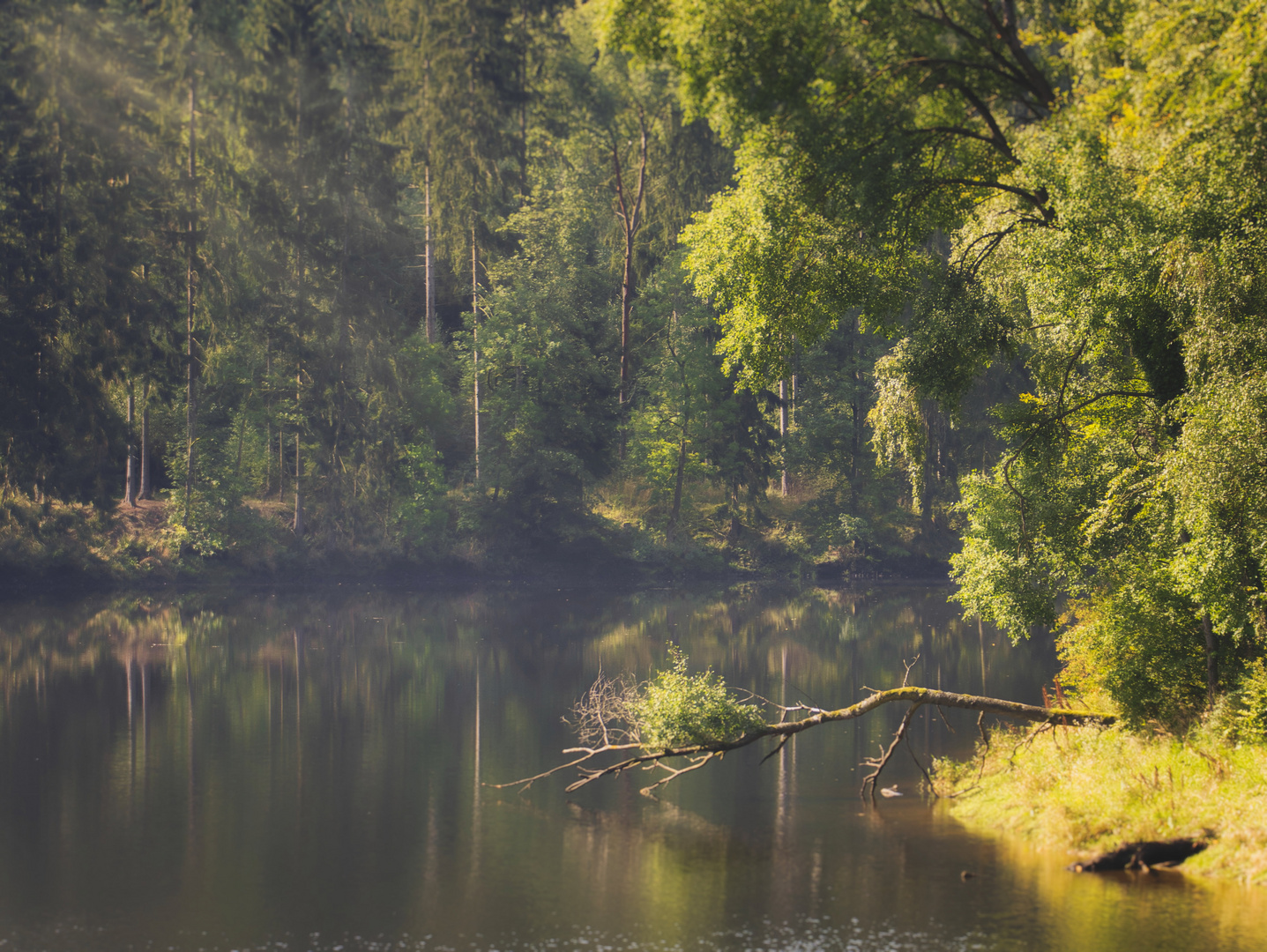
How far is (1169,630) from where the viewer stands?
18547 mm

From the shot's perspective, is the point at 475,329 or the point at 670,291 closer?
the point at 475,329

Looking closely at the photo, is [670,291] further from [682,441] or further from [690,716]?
[690,716]

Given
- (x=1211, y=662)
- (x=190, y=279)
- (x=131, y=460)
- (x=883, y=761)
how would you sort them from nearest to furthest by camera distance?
1. (x=1211, y=662)
2. (x=883, y=761)
3. (x=190, y=279)
4. (x=131, y=460)

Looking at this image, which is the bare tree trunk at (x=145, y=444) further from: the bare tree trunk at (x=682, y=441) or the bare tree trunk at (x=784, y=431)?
the bare tree trunk at (x=784, y=431)

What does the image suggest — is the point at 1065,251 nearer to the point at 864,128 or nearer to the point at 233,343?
the point at 864,128

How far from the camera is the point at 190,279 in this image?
5044cm

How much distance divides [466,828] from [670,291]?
43.2 metres

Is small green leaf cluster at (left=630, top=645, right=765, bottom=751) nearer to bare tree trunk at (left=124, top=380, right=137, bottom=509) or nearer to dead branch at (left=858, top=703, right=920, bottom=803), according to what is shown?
dead branch at (left=858, top=703, right=920, bottom=803)

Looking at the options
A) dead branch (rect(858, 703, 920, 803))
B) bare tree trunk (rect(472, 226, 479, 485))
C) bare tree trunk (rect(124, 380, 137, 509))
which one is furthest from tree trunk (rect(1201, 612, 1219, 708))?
bare tree trunk (rect(124, 380, 137, 509))

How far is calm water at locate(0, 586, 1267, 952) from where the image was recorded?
1396 cm

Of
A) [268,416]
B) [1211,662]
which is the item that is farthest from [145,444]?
[1211,662]

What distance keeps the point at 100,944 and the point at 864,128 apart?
1500 centimetres

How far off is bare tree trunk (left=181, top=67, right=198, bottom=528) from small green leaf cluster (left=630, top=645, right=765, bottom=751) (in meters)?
36.3

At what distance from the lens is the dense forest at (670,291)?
53.7 feet
